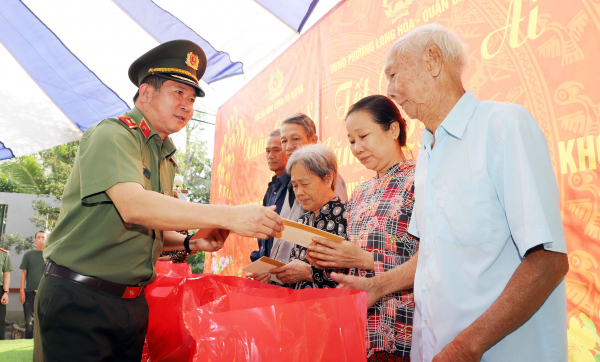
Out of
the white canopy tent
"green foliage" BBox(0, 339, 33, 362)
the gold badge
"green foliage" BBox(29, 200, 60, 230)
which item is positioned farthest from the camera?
"green foliage" BBox(29, 200, 60, 230)

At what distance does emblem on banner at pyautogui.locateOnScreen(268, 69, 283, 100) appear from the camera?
455 centimetres

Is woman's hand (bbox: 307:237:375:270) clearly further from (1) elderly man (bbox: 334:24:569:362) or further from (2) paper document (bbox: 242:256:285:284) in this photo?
(2) paper document (bbox: 242:256:285:284)

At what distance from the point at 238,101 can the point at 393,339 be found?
5120 millimetres

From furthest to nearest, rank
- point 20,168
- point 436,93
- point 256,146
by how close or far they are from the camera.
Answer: point 20,168 → point 256,146 → point 436,93

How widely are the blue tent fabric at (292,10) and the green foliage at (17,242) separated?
13419mm

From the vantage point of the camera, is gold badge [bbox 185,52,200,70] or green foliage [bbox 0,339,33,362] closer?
gold badge [bbox 185,52,200,70]

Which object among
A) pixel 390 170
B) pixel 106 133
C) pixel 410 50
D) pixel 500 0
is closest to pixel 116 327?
pixel 106 133

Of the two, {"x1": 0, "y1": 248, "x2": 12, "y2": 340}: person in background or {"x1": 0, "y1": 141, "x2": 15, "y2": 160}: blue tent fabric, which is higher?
{"x1": 0, "y1": 141, "x2": 15, "y2": 160}: blue tent fabric

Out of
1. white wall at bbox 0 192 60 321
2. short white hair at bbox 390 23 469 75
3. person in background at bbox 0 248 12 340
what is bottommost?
person in background at bbox 0 248 12 340

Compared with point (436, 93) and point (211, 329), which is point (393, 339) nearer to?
point (211, 329)

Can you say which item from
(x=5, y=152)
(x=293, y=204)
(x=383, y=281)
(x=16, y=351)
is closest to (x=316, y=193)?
(x=293, y=204)

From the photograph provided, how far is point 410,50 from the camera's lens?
123cm

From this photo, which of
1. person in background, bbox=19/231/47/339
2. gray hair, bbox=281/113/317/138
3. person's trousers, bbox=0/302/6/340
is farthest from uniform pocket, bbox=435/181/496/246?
person's trousers, bbox=0/302/6/340

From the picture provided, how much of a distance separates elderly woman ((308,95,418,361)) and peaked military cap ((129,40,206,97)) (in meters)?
0.88
